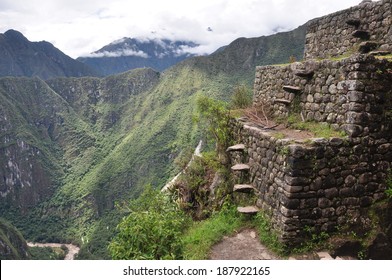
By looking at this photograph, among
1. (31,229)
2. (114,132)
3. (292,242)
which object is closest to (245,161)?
(292,242)

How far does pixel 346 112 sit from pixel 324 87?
2.52 ft

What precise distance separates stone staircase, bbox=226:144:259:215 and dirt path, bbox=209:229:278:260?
0.41 metres

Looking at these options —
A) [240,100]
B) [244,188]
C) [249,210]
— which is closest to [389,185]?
[249,210]

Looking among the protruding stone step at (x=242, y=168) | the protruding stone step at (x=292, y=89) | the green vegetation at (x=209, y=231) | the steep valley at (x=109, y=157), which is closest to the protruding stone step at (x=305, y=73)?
the protruding stone step at (x=292, y=89)

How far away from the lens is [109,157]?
545ft

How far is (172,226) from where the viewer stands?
19.7ft

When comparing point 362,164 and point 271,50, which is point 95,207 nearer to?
point 271,50

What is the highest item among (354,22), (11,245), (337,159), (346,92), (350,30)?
(354,22)

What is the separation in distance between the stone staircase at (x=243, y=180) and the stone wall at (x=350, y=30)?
345 cm

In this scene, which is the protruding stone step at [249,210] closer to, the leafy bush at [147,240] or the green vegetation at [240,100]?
the leafy bush at [147,240]

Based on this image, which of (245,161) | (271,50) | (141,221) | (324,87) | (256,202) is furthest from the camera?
(271,50)

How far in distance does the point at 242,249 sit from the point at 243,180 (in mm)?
1946

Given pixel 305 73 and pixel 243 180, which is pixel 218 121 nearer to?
pixel 243 180

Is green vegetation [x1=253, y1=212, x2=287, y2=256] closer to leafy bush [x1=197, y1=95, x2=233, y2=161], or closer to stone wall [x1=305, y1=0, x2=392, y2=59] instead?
leafy bush [x1=197, y1=95, x2=233, y2=161]
